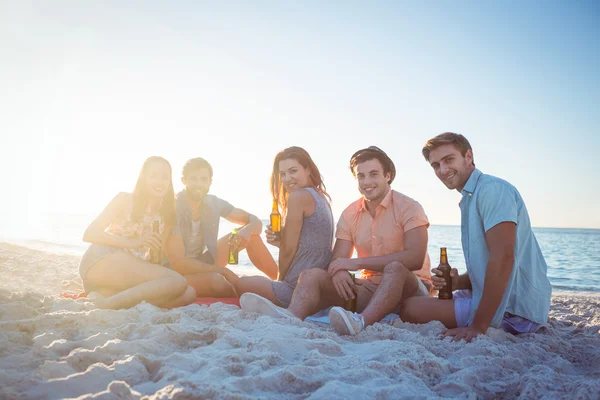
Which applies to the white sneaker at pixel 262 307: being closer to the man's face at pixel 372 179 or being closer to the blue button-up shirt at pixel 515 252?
the man's face at pixel 372 179

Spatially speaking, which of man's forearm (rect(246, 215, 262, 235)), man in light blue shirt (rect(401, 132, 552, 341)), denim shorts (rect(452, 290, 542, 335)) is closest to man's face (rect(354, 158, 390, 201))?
man in light blue shirt (rect(401, 132, 552, 341))

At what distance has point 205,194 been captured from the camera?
5438 mm

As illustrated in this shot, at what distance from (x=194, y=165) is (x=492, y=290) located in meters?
3.66

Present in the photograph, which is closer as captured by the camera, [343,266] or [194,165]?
[343,266]

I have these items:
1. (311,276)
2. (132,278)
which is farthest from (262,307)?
(132,278)

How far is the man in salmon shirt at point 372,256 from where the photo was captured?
12.1 ft

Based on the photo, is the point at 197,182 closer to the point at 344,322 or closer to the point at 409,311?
the point at 344,322

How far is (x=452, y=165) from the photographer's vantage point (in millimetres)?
3541

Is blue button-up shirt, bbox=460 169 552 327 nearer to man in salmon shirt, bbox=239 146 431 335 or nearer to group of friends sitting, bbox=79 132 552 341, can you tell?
group of friends sitting, bbox=79 132 552 341

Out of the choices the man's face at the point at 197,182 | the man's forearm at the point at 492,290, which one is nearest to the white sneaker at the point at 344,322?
the man's forearm at the point at 492,290

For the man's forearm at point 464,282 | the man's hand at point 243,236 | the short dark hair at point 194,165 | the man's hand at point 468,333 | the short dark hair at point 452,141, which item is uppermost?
the short dark hair at point 452,141

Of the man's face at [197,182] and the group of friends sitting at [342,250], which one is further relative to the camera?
the man's face at [197,182]

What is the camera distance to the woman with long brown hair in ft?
13.9

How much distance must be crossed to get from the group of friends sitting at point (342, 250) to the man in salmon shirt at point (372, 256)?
10mm
